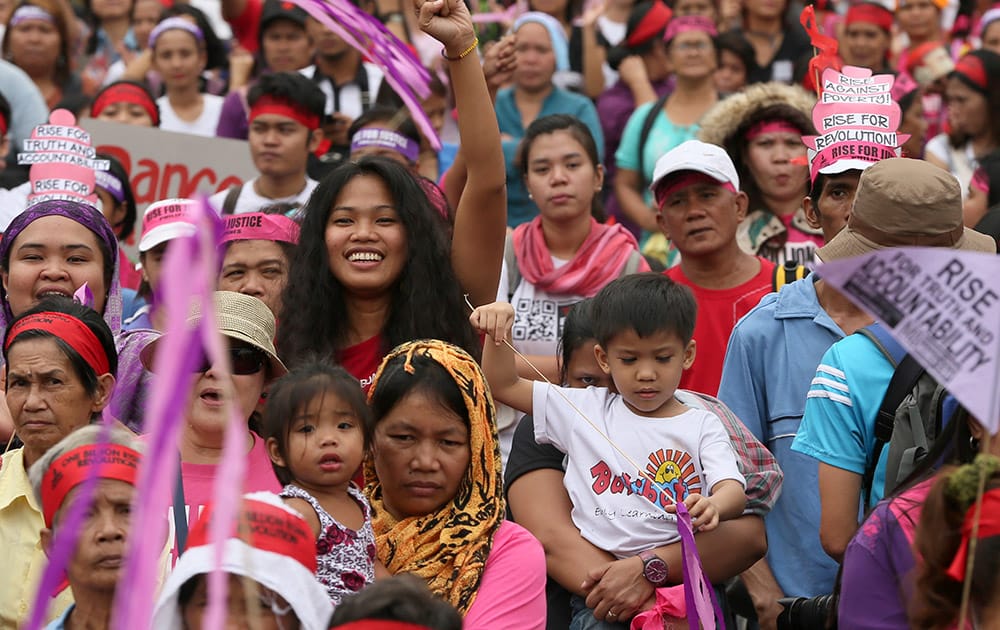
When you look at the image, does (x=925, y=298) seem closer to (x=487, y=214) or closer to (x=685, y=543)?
(x=685, y=543)

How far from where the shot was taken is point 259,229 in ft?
18.7

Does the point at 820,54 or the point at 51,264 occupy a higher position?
the point at 820,54

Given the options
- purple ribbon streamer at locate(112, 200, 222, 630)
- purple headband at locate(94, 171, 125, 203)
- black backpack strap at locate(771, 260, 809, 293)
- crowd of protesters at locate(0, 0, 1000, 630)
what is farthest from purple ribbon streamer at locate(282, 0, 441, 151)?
purple ribbon streamer at locate(112, 200, 222, 630)

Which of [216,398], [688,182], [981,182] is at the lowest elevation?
[216,398]

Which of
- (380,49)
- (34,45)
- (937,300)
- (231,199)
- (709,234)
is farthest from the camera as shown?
(34,45)

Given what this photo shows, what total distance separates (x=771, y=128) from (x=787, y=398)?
2.20 meters

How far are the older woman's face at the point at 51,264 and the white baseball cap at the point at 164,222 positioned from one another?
1.70 ft

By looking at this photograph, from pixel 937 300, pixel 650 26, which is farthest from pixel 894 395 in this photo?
pixel 650 26

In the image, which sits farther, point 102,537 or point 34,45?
point 34,45

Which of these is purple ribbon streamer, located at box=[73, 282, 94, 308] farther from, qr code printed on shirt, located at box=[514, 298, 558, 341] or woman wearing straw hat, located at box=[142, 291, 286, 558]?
qr code printed on shirt, located at box=[514, 298, 558, 341]

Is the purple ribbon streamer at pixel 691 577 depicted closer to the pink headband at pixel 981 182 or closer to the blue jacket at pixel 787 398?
the blue jacket at pixel 787 398

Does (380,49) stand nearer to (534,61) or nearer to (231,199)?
(231,199)

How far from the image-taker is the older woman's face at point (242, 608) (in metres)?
3.35

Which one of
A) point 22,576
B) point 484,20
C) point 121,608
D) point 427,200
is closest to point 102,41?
point 484,20
